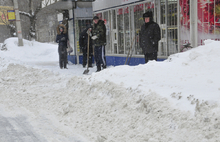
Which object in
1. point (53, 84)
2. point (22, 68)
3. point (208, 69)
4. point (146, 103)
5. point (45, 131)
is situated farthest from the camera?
point (22, 68)

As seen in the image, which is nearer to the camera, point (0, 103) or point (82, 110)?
point (82, 110)

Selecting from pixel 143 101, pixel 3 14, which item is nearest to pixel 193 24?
pixel 143 101

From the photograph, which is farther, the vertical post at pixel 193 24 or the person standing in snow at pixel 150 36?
the person standing in snow at pixel 150 36

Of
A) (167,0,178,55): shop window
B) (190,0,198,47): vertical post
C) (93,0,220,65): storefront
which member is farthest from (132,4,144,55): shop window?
(190,0,198,47): vertical post

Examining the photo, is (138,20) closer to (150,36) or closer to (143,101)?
(150,36)

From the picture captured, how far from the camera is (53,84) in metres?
8.09

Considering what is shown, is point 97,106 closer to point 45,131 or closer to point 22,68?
point 45,131

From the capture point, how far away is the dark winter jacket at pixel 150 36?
26.0 ft

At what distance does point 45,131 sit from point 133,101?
59.1 inches

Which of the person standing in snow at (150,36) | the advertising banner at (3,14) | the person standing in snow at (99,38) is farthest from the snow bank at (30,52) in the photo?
the person standing in snow at (150,36)

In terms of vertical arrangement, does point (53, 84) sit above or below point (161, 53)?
below

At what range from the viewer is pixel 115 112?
4641 millimetres

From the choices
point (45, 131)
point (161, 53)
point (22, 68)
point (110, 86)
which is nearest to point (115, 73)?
point (110, 86)

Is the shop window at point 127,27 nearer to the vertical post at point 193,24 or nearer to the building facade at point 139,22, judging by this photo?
the building facade at point 139,22
